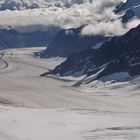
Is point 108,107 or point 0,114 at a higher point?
point 108,107

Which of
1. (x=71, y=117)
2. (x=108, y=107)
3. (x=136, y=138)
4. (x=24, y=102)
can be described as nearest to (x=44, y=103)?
(x=24, y=102)

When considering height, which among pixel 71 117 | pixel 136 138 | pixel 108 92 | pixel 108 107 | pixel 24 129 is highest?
pixel 108 92

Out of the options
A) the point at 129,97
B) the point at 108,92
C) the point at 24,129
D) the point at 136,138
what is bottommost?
the point at 136,138

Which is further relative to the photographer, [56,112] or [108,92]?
[108,92]

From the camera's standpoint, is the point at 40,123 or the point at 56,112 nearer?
the point at 40,123

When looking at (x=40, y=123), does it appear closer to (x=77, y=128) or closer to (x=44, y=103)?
(x=77, y=128)

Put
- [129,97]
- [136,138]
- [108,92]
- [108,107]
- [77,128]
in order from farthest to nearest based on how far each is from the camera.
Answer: [108,92], [129,97], [108,107], [77,128], [136,138]

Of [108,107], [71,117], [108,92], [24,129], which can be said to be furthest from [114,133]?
[108,92]

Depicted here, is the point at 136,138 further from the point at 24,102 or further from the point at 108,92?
the point at 108,92

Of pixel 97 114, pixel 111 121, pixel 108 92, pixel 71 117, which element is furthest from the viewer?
pixel 108 92
